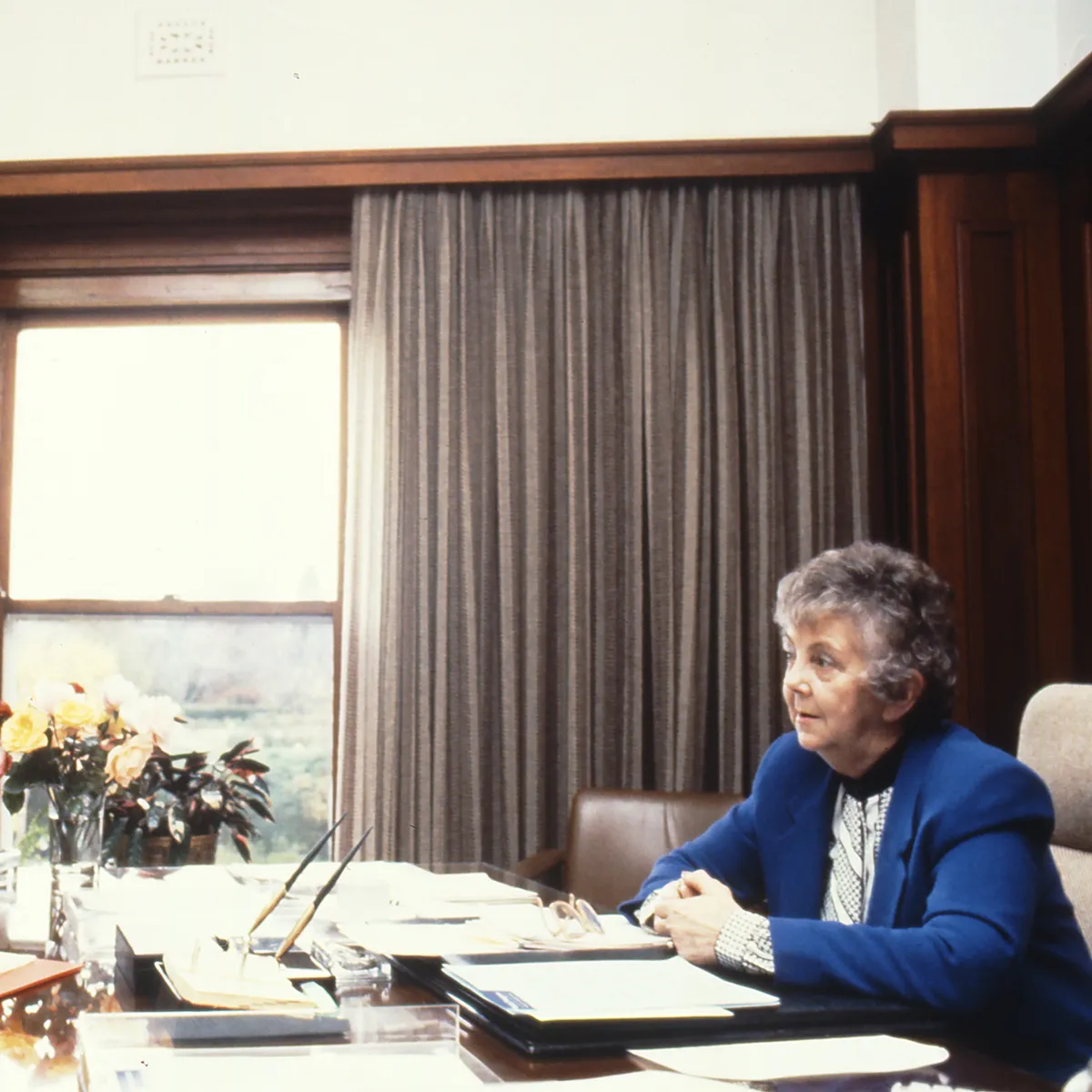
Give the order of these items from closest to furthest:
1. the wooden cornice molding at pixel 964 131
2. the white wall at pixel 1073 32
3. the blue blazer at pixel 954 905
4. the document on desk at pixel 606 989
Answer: the document on desk at pixel 606 989
the blue blazer at pixel 954 905
the white wall at pixel 1073 32
the wooden cornice molding at pixel 964 131

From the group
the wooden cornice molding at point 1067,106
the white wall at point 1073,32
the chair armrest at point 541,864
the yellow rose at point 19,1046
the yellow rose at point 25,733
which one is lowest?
the chair armrest at point 541,864

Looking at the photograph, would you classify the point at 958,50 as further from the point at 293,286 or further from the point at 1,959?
the point at 1,959

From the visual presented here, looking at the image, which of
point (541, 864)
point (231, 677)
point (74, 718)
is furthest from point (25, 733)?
point (231, 677)

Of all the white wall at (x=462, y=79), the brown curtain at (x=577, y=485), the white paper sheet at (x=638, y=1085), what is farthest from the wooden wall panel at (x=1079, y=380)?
the white paper sheet at (x=638, y=1085)

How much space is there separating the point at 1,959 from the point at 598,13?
9.81 ft

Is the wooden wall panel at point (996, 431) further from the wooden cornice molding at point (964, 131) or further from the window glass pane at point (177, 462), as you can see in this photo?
the window glass pane at point (177, 462)

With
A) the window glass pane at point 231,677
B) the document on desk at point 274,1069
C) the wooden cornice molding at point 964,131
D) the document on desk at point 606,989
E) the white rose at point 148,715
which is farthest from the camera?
the window glass pane at point 231,677

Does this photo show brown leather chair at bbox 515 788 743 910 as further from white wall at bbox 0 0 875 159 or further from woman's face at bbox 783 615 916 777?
white wall at bbox 0 0 875 159

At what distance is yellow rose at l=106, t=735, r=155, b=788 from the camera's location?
1698mm

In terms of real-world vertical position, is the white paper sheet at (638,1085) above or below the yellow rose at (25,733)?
below

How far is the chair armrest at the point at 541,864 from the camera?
2729mm

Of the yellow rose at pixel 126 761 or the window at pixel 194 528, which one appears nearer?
the yellow rose at pixel 126 761

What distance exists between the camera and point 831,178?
337cm

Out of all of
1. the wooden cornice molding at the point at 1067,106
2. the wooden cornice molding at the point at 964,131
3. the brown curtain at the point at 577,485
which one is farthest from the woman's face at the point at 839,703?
the wooden cornice molding at the point at 964,131
